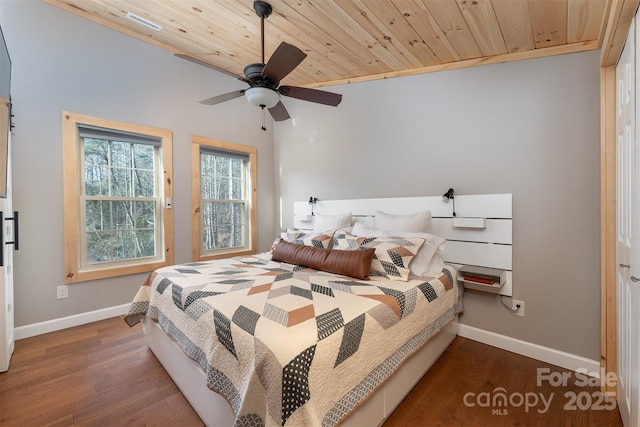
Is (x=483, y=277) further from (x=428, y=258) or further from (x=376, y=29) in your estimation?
(x=376, y=29)

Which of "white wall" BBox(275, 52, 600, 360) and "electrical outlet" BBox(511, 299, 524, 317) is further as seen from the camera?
"electrical outlet" BBox(511, 299, 524, 317)

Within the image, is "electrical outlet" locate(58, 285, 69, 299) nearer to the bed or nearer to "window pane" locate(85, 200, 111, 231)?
"window pane" locate(85, 200, 111, 231)

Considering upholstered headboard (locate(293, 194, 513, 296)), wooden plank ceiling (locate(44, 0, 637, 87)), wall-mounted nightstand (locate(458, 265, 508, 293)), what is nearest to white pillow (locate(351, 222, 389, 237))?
upholstered headboard (locate(293, 194, 513, 296))

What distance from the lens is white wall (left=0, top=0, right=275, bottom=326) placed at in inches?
96.3

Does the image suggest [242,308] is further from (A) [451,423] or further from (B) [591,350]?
(B) [591,350]

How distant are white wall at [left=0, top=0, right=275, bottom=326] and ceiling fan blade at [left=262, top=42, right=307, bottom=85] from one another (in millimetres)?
2035

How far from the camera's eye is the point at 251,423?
3.60 ft

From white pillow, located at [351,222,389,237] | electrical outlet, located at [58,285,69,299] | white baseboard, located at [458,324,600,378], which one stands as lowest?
white baseboard, located at [458,324,600,378]

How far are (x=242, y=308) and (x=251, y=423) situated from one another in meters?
0.47

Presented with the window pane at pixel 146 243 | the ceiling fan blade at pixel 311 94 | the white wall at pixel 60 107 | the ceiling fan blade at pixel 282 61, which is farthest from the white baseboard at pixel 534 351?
the window pane at pixel 146 243

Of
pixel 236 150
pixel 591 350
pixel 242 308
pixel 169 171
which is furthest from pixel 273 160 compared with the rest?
pixel 591 350

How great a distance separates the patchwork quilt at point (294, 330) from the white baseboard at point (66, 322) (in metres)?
1.05

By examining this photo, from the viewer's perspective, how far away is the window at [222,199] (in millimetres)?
3510

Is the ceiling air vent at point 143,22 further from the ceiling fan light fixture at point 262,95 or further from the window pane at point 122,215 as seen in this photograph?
the window pane at point 122,215
